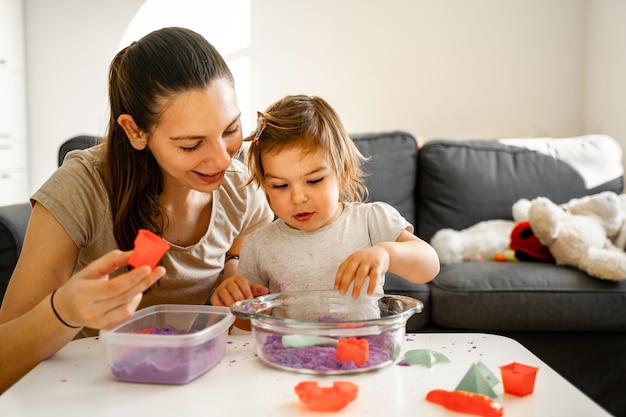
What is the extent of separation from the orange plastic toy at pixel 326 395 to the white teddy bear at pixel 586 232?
1609mm

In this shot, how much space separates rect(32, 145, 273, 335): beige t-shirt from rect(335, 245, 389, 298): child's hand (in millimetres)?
490

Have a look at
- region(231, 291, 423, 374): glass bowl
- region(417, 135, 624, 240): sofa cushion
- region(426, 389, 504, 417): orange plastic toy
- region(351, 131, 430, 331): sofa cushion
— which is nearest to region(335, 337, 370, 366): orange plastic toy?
region(231, 291, 423, 374): glass bowl

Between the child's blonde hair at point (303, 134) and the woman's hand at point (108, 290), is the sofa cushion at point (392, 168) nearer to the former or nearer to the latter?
the child's blonde hair at point (303, 134)

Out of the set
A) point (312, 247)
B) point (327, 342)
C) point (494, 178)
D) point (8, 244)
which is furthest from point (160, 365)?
point (494, 178)

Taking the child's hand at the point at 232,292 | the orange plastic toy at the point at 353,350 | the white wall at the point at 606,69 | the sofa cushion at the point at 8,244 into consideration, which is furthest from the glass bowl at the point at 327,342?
the white wall at the point at 606,69

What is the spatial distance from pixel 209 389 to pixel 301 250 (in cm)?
49

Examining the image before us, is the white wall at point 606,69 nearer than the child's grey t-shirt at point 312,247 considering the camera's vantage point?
No

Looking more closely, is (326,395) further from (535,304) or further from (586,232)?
(586,232)

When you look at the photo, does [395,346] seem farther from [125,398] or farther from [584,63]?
[584,63]

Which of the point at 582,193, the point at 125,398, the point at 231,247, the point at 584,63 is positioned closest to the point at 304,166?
the point at 231,247

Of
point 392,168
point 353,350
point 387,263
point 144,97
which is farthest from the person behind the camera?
point 392,168

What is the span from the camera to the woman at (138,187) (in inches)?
44.7

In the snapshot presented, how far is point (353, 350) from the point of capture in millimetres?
909

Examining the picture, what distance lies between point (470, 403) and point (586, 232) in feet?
5.51
